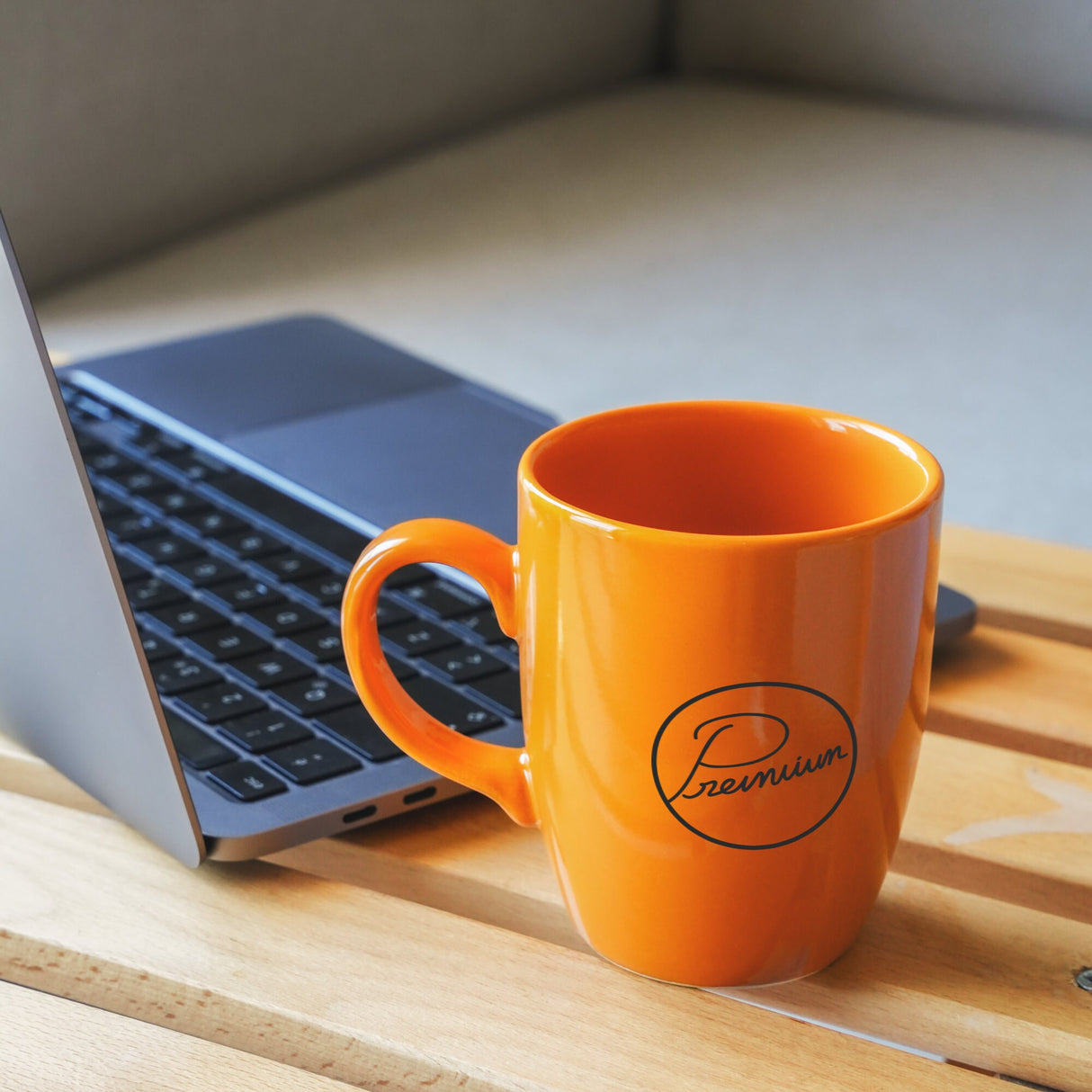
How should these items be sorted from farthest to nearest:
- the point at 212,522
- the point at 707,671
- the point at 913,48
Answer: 1. the point at 913,48
2. the point at 212,522
3. the point at 707,671

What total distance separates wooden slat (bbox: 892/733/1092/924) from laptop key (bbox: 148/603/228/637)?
18 centimetres

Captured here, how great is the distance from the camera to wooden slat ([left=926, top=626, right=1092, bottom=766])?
326mm

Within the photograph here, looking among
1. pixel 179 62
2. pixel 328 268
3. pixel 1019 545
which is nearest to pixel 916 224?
pixel 328 268

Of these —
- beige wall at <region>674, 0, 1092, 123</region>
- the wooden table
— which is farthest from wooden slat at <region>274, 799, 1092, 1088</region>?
beige wall at <region>674, 0, 1092, 123</region>

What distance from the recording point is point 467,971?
0.24 meters

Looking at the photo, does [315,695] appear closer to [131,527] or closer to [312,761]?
[312,761]

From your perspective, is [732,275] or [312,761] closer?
[312,761]

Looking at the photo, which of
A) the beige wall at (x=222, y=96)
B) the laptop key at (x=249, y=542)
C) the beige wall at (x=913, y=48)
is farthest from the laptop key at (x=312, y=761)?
the beige wall at (x=913, y=48)

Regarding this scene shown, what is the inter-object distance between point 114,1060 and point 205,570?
174mm

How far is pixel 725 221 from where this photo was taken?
7.07ft

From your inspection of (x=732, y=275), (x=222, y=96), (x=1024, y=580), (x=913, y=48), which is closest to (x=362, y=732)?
(x=1024, y=580)

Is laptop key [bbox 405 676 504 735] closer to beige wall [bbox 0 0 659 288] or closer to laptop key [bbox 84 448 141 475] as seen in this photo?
laptop key [bbox 84 448 141 475]

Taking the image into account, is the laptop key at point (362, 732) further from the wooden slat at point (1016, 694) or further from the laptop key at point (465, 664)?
the wooden slat at point (1016, 694)

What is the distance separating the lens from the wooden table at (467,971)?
0.22 m
